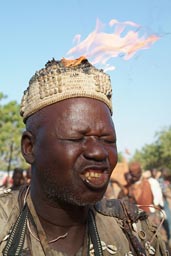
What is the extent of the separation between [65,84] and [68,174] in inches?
17.7

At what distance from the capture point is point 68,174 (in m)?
1.91

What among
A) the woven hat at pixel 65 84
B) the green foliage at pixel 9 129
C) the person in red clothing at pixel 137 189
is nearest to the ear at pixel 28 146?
the woven hat at pixel 65 84

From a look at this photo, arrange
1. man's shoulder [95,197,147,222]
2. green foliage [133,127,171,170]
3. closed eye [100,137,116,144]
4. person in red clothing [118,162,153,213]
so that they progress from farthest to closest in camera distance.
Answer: green foliage [133,127,171,170]
person in red clothing [118,162,153,213]
man's shoulder [95,197,147,222]
closed eye [100,137,116,144]

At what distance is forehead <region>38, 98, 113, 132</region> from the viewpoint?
77.5 inches

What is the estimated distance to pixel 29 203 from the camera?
7.14 feet

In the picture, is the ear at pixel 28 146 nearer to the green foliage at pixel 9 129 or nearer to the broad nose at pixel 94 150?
the broad nose at pixel 94 150

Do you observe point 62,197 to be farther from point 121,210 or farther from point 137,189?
point 137,189

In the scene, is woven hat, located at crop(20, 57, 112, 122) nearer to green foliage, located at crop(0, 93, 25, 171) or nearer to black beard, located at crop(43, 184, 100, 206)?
black beard, located at crop(43, 184, 100, 206)

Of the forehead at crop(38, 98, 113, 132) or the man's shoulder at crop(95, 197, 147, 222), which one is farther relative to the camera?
the man's shoulder at crop(95, 197, 147, 222)

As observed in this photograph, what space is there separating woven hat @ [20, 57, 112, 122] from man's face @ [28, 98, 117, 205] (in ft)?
0.14

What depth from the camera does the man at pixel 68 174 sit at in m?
1.92

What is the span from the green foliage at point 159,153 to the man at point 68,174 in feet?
192

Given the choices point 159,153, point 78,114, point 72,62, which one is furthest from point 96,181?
point 159,153

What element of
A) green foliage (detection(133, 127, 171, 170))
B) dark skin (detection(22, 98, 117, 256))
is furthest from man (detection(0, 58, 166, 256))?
green foliage (detection(133, 127, 171, 170))
